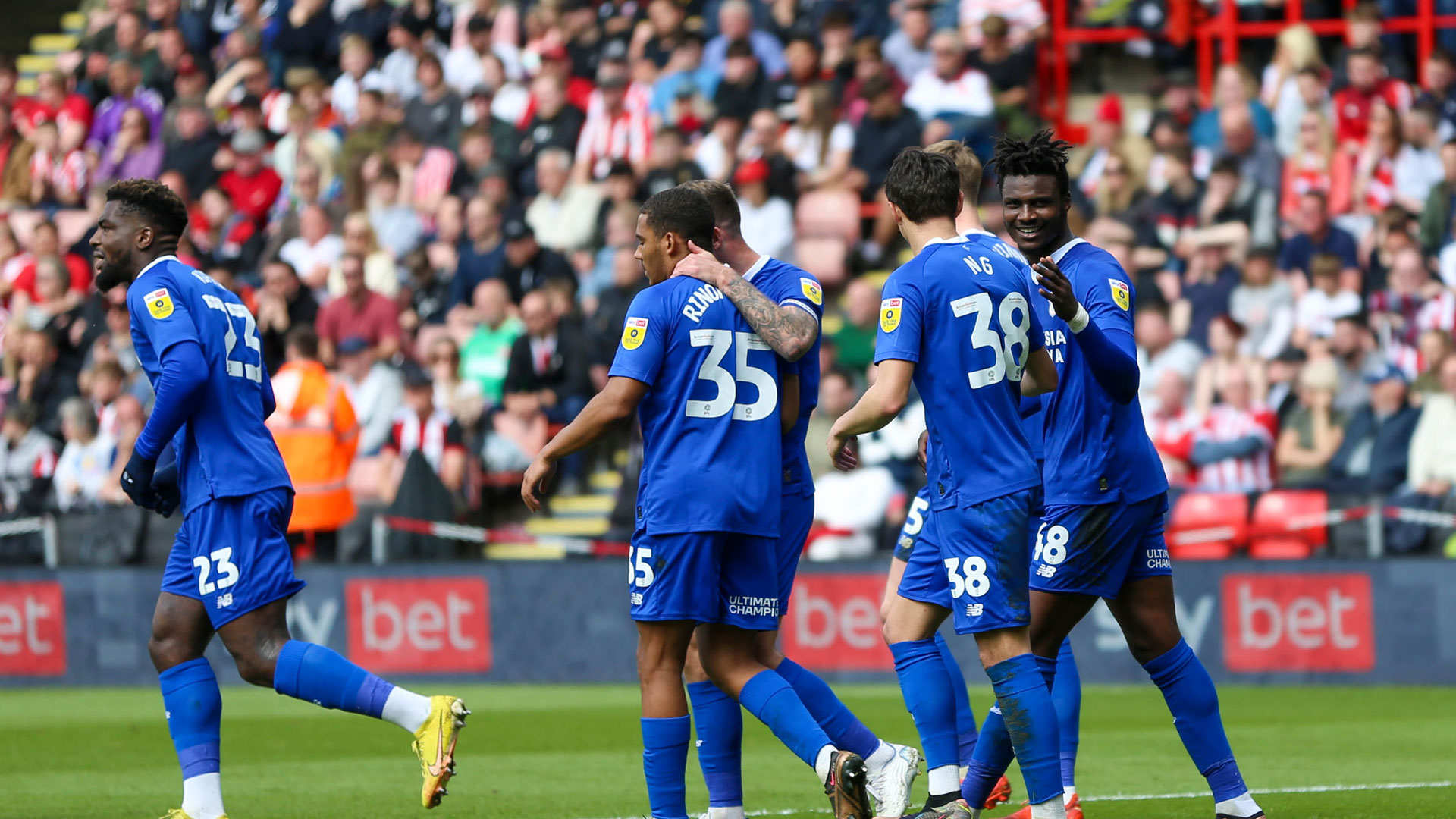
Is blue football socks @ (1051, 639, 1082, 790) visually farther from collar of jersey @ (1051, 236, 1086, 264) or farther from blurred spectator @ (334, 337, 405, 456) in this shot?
blurred spectator @ (334, 337, 405, 456)

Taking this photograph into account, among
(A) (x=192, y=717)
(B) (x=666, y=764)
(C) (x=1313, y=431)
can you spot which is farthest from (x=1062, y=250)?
(C) (x=1313, y=431)

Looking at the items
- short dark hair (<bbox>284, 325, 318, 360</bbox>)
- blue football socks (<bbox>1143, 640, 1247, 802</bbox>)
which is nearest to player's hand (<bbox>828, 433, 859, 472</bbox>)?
blue football socks (<bbox>1143, 640, 1247, 802</bbox>)

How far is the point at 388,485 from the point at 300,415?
1.03 meters

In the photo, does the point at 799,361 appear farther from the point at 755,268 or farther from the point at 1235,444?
the point at 1235,444

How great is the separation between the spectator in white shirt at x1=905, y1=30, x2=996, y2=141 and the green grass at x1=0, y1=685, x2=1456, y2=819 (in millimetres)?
5379

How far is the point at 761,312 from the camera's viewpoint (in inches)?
249

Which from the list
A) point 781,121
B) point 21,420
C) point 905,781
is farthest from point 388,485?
point 905,781

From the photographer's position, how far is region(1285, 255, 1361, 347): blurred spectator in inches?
546

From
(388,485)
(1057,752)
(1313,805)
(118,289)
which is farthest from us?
(118,289)

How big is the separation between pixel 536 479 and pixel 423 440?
927cm

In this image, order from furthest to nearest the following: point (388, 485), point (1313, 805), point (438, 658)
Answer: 1. point (388, 485)
2. point (438, 658)
3. point (1313, 805)

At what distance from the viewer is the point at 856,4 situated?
17.5 m

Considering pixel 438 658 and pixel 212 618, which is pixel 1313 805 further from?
pixel 438 658

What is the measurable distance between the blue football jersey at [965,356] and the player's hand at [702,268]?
0.56 metres
